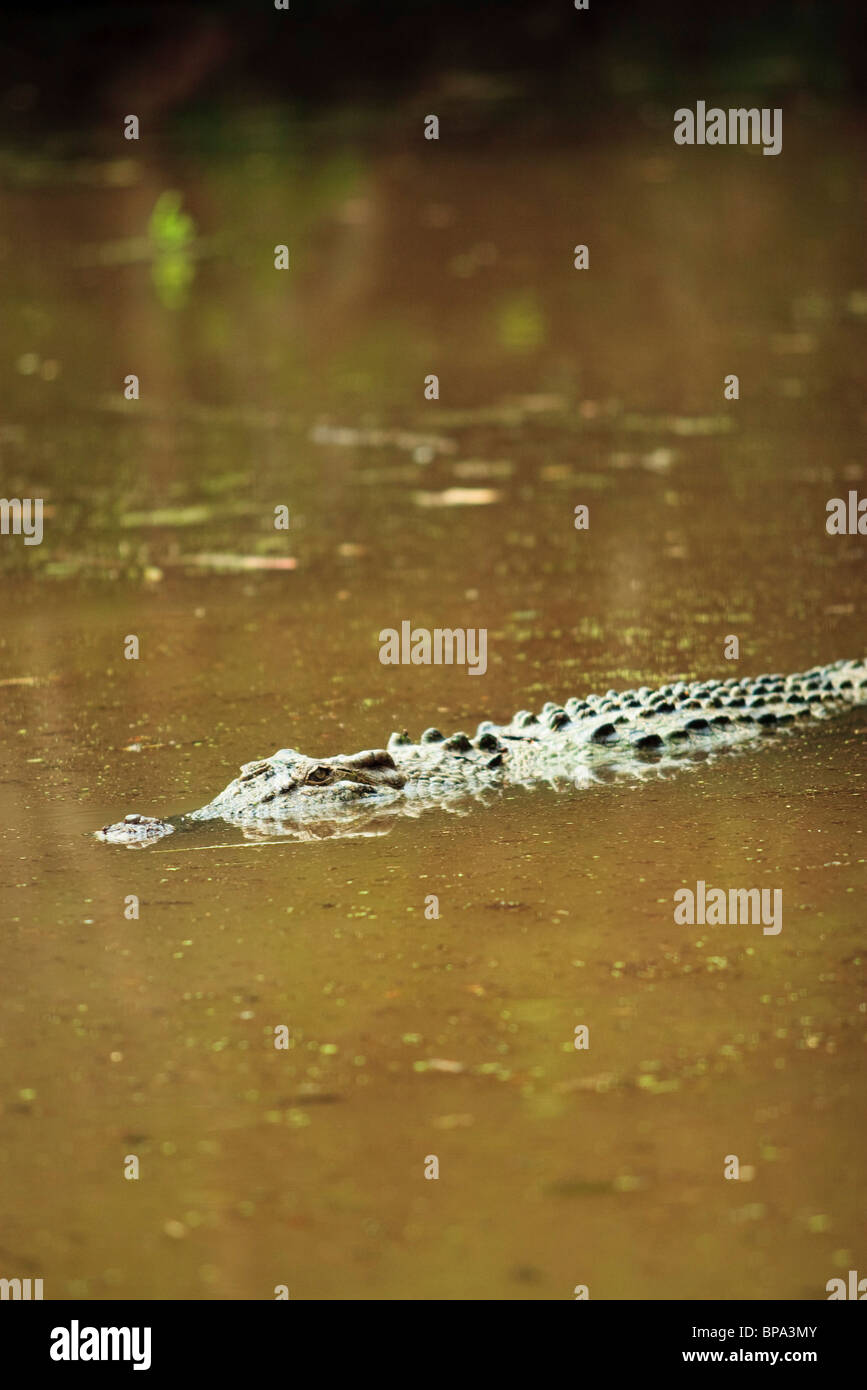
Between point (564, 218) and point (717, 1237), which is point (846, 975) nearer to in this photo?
point (717, 1237)

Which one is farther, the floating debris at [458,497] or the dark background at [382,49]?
the dark background at [382,49]

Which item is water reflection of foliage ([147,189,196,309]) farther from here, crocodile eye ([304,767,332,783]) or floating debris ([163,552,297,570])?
crocodile eye ([304,767,332,783])

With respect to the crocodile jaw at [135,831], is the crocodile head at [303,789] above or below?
above

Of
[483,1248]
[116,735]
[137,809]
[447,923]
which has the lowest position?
[483,1248]

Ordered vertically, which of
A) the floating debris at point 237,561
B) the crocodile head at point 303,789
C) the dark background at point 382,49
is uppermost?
the dark background at point 382,49

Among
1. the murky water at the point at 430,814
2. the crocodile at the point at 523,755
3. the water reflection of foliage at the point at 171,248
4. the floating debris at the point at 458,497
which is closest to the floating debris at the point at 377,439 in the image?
the murky water at the point at 430,814

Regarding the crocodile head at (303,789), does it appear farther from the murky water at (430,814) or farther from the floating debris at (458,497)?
the floating debris at (458,497)

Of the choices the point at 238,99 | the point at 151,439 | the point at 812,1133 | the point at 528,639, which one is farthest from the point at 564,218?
the point at 812,1133

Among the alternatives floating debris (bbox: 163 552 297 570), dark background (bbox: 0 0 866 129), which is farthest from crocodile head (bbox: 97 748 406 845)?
dark background (bbox: 0 0 866 129)
